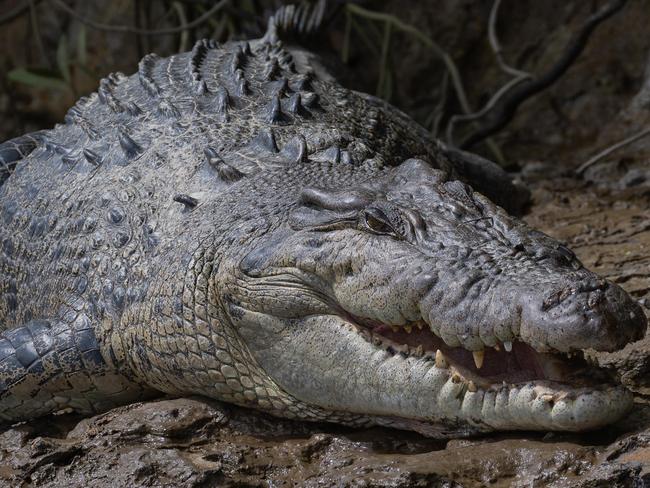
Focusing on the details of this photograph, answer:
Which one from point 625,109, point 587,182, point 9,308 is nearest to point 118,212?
point 9,308

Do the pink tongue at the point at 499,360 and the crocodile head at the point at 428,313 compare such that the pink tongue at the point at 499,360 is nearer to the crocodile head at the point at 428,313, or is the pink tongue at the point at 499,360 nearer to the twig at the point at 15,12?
the crocodile head at the point at 428,313

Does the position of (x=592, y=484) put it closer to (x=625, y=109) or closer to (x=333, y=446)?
(x=333, y=446)

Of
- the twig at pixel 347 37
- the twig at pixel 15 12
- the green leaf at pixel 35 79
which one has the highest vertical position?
the twig at pixel 347 37

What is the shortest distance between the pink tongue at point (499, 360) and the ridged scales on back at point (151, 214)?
448mm

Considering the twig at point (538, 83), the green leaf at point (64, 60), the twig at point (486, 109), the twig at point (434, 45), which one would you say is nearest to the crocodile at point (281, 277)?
the twig at point (538, 83)

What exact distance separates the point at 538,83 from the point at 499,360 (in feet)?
14.9

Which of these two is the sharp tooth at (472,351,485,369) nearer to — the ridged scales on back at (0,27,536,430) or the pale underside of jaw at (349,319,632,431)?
the pale underside of jaw at (349,319,632,431)

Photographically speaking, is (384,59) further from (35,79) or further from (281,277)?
(281,277)

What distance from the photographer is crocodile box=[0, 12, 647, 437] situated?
2.66 metres

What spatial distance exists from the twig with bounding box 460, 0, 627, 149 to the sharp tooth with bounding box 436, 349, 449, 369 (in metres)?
4.38

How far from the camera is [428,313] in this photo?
2719 millimetres

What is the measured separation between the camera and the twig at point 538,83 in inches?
260

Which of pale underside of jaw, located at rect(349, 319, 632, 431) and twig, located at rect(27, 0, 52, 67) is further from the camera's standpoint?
twig, located at rect(27, 0, 52, 67)

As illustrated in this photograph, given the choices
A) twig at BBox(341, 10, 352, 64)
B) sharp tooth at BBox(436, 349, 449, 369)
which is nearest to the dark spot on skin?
sharp tooth at BBox(436, 349, 449, 369)
